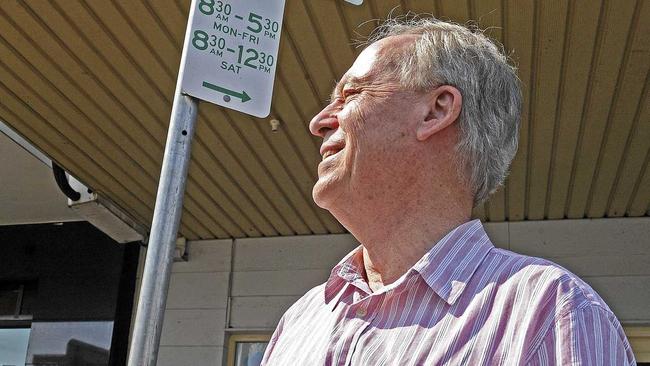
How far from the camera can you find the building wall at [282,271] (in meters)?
6.33

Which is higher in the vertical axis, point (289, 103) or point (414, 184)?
point (289, 103)

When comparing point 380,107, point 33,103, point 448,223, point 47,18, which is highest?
point 47,18

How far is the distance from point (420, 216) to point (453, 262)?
0.18 metres

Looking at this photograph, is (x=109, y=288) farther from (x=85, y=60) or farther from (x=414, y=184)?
(x=414, y=184)

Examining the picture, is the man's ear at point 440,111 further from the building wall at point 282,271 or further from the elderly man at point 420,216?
the building wall at point 282,271

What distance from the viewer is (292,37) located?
4.41 metres

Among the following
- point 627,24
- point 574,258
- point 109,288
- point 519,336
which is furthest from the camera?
point 109,288

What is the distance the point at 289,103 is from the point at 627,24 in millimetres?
2166

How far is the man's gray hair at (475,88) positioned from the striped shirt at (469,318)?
7.1 inches

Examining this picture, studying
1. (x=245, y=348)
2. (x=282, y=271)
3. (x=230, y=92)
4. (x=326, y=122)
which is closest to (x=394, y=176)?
(x=326, y=122)

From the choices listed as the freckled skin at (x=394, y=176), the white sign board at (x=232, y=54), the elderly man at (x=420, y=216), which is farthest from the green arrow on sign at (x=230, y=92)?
the freckled skin at (x=394, y=176)

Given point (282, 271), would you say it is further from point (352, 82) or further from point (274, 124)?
point (352, 82)

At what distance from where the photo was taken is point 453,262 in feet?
4.78

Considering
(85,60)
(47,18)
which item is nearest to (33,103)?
(85,60)
